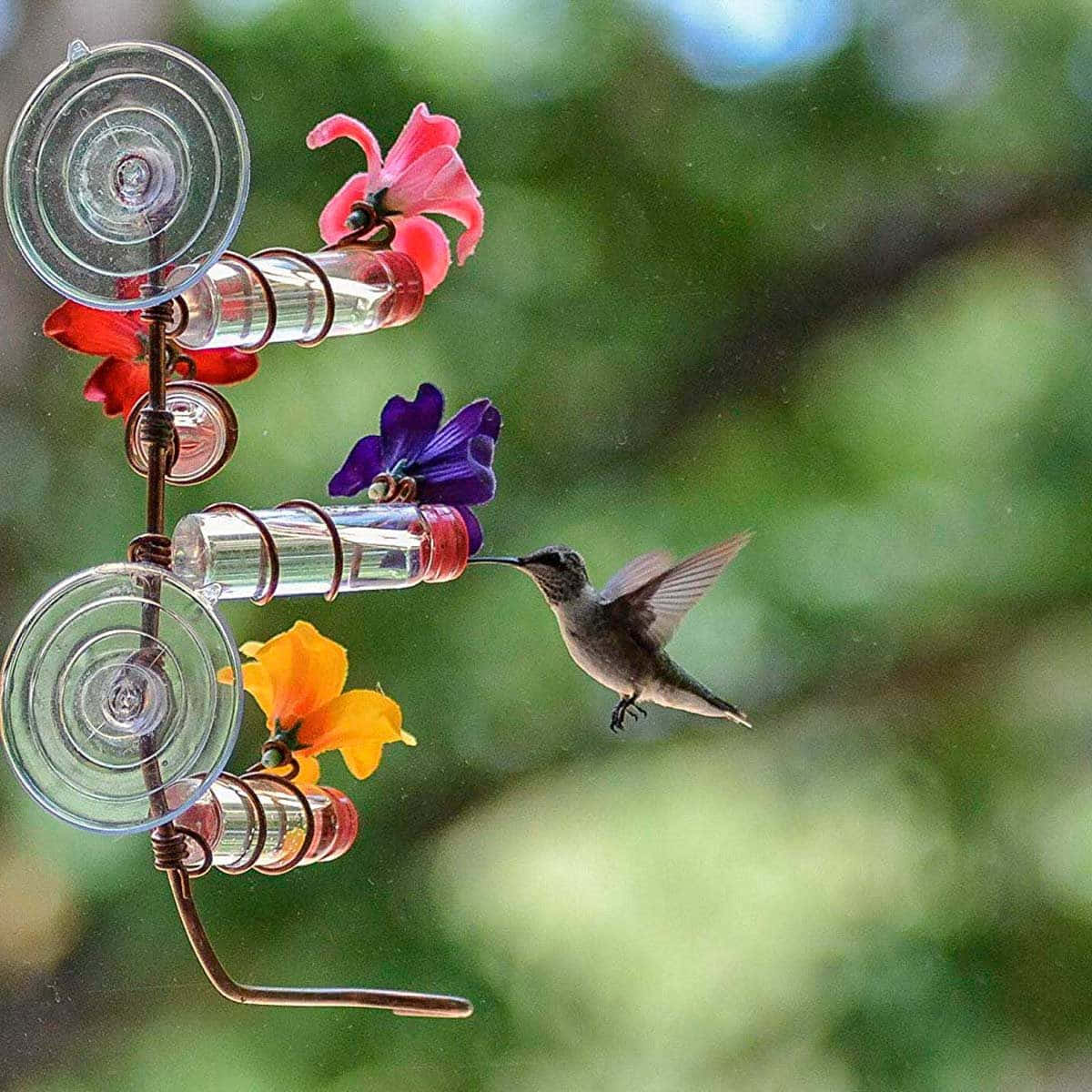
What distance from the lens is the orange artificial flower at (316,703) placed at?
2.74ft

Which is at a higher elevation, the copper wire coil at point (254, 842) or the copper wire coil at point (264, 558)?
the copper wire coil at point (264, 558)

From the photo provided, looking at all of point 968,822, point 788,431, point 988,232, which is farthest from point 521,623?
point 988,232

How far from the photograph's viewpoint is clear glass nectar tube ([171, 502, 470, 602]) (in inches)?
30.7

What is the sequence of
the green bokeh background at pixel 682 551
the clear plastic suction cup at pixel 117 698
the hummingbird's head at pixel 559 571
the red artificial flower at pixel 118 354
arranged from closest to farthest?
the clear plastic suction cup at pixel 117 698 < the red artificial flower at pixel 118 354 < the hummingbird's head at pixel 559 571 < the green bokeh background at pixel 682 551

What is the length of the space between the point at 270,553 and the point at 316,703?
0.34 feet

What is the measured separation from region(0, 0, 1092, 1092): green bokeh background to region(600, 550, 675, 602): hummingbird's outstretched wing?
17.8 inches

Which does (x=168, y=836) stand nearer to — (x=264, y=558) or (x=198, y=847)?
(x=198, y=847)

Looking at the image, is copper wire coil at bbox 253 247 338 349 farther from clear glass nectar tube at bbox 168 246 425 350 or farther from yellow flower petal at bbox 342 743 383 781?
yellow flower petal at bbox 342 743 383 781

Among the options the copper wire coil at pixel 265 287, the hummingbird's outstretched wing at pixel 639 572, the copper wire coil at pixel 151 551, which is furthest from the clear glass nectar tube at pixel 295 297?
the hummingbird's outstretched wing at pixel 639 572

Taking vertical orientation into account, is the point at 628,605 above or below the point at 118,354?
below

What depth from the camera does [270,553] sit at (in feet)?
2.57

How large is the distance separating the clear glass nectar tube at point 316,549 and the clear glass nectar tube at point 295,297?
0.09 meters

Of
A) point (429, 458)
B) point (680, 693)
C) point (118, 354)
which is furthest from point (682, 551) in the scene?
point (118, 354)

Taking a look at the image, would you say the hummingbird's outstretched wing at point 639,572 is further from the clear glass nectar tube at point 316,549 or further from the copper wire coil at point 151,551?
the copper wire coil at point 151,551
